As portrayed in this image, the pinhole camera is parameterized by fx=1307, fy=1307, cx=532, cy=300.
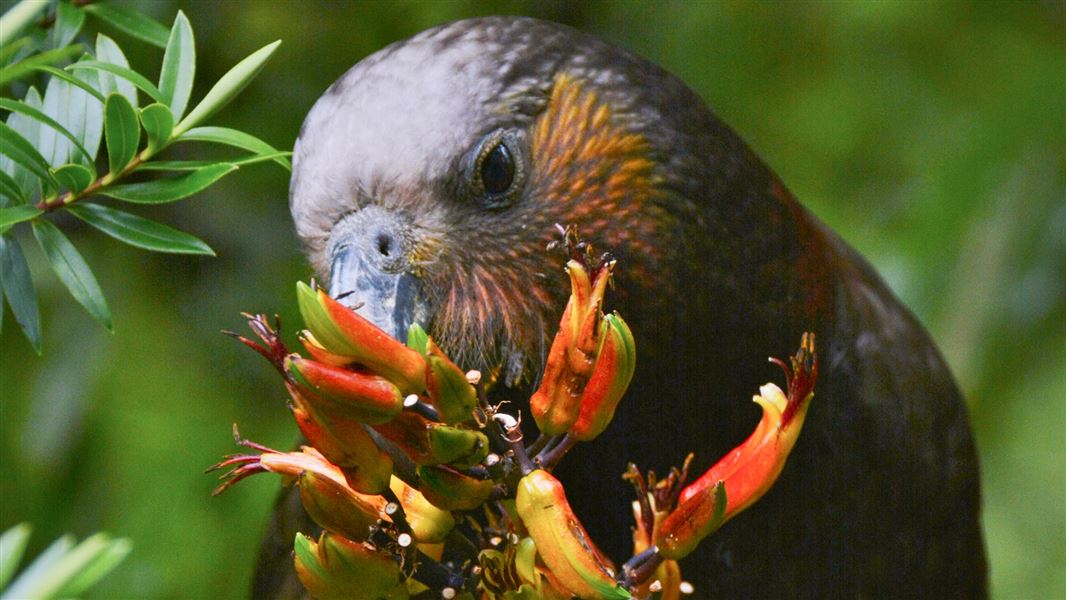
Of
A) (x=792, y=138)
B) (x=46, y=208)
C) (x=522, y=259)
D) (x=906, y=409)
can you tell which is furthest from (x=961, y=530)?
(x=46, y=208)

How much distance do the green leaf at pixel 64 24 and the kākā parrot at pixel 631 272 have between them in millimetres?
188

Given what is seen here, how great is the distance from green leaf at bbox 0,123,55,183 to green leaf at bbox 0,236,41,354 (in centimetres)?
8

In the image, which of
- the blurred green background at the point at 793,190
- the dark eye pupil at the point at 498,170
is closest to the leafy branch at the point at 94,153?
the dark eye pupil at the point at 498,170

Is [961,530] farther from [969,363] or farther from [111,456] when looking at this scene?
[111,456]

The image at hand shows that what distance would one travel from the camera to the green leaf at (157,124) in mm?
782

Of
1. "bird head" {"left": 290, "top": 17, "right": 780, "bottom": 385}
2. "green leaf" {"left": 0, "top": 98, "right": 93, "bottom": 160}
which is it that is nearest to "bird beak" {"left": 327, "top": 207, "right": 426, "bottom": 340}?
"bird head" {"left": 290, "top": 17, "right": 780, "bottom": 385}

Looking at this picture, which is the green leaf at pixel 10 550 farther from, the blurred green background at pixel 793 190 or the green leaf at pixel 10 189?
the blurred green background at pixel 793 190

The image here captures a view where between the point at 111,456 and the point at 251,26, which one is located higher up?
the point at 251,26

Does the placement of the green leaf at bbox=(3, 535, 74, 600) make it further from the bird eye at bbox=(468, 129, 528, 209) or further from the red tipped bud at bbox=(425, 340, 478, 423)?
the bird eye at bbox=(468, 129, 528, 209)

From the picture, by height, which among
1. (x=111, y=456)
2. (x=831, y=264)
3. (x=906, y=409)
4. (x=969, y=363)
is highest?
(x=831, y=264)

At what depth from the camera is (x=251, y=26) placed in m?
1.56

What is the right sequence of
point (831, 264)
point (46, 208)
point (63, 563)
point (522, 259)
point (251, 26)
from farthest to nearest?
point (251, 26) < point (831, 264) < point (522, 259) < point (46, 208) < point (63, 563)

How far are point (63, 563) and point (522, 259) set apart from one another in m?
0.55

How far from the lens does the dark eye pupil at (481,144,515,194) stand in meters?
1.01
